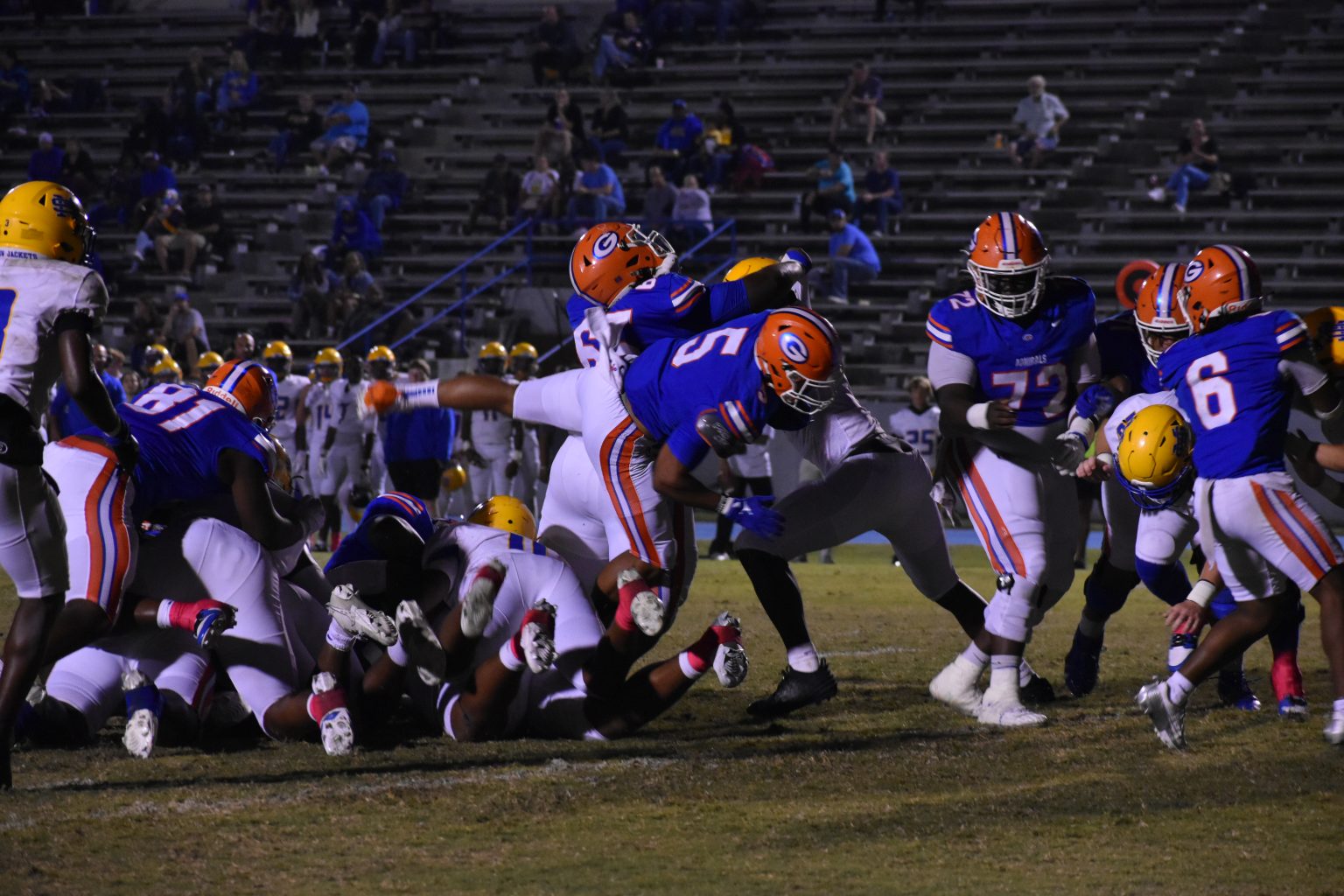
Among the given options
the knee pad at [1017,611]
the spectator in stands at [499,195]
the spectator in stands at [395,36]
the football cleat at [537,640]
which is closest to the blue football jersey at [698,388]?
the football cleat at [537,640]

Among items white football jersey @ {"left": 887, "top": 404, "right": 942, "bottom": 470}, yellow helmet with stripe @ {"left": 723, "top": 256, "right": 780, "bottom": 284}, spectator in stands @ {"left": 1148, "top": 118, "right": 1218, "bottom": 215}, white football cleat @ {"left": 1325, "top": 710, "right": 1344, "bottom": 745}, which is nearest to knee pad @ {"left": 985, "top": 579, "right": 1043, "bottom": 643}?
white football cleat @ {"left": 1325, "top": 710, "right": 1344, "bottom": 745}

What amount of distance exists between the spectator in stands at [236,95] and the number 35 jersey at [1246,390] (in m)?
21.0

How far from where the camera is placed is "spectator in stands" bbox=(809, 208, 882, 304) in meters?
18.7

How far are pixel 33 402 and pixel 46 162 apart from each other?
19530 mm

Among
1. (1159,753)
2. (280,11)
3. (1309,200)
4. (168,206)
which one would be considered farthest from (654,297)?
(280,11)

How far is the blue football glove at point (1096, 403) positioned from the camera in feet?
19.8

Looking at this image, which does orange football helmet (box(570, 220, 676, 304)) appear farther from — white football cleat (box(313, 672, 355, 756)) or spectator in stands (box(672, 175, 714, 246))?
spectator in stands (box(672, 175, 714, 246))

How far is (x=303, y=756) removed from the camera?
5465 millimetres

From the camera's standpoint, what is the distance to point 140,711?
5379mm

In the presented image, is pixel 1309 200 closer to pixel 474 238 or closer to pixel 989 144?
pixel 989 144

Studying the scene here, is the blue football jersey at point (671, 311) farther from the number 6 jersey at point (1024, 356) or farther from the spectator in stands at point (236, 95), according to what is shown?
the spectator in stands at point (236, 95)

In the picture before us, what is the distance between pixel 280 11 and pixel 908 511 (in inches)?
830

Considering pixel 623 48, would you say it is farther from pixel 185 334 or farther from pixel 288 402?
pixel 288 402

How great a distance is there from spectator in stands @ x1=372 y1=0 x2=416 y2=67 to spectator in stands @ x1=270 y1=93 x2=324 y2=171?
1.63 metres
